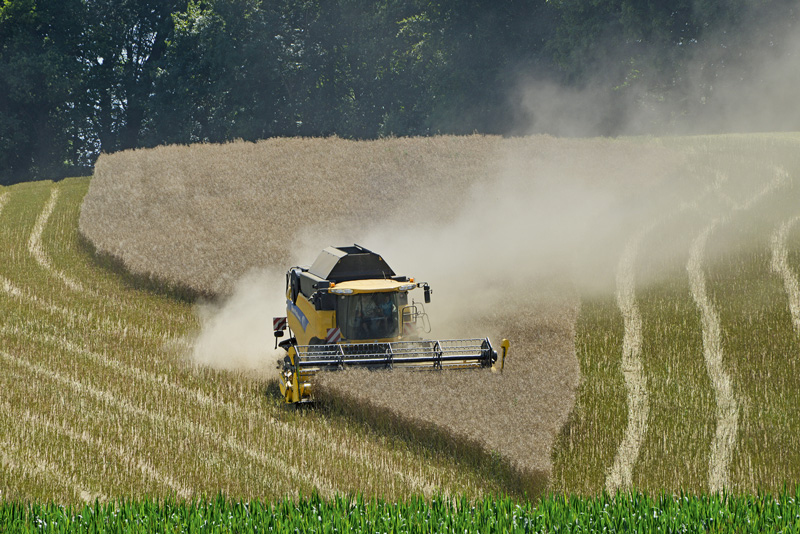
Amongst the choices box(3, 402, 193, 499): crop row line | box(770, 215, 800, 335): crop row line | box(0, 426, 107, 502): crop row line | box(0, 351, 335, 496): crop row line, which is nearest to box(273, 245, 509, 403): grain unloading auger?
box(0, 351, 335, 496): crop row line

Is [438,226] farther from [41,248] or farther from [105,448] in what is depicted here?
[105,448]

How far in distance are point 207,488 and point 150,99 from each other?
53643mm

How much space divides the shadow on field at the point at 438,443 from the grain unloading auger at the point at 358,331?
80cm

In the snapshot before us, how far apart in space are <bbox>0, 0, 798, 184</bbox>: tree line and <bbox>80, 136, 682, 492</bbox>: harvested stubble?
16.9 meters

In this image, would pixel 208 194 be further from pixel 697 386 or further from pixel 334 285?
pixel 697 386

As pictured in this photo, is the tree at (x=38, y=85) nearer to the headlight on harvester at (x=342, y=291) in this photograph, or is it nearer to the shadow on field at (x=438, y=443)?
the headlight on harvester at (x=342, y=291)

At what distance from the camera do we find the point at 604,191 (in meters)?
32.3

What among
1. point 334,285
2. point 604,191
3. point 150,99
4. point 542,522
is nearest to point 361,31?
point 150,99

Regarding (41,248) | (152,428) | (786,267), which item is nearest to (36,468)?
(152,428)

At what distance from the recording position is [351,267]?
61.9 feet

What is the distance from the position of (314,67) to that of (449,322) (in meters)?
45.0

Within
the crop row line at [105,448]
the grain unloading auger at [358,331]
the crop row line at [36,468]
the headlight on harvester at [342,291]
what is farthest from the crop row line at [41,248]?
the crop row line at [36,468]

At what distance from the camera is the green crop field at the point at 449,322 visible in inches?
537

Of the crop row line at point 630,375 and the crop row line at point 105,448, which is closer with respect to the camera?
the crop row line at point 105,448
